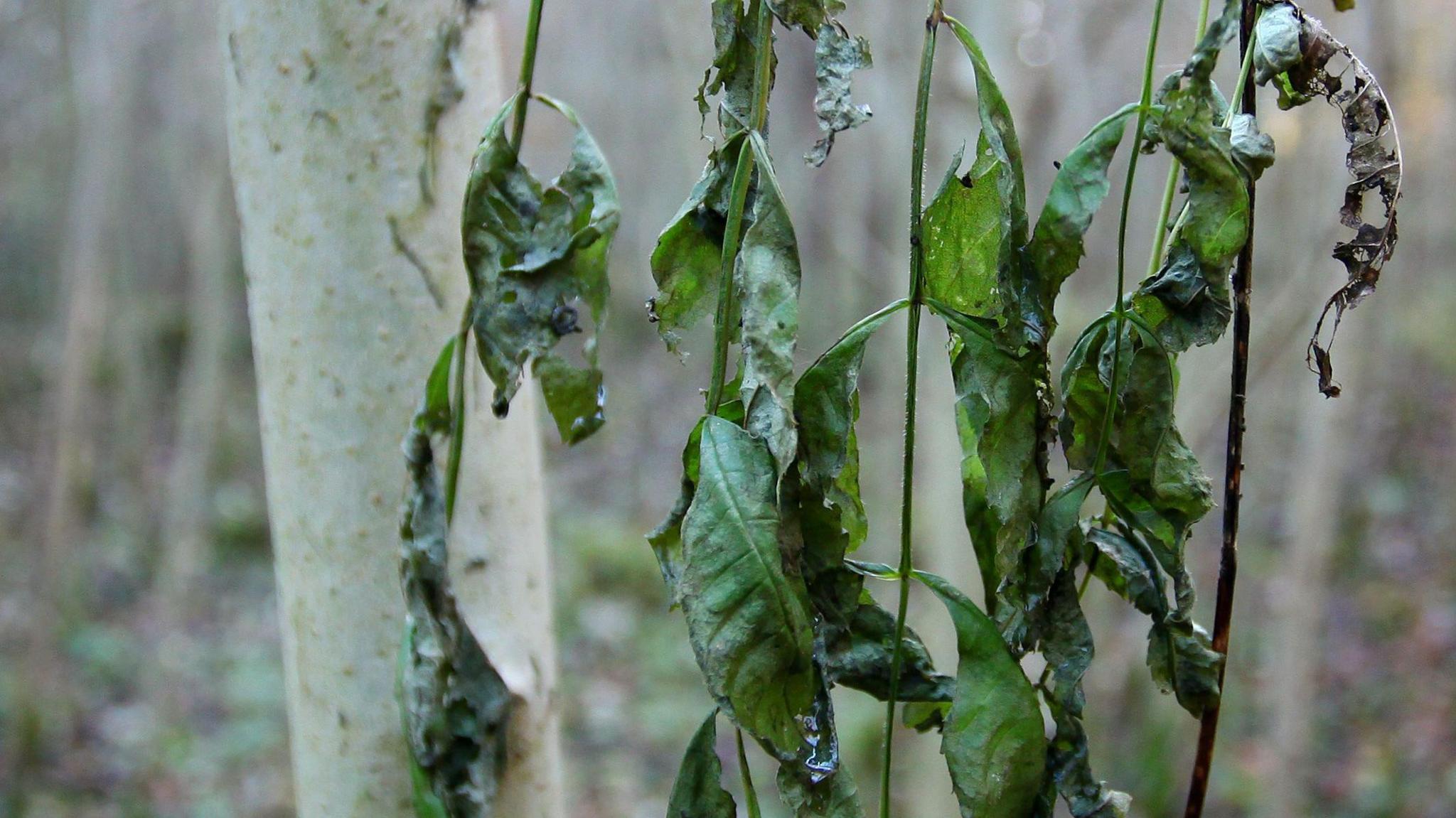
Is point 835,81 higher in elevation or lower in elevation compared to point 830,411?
higher

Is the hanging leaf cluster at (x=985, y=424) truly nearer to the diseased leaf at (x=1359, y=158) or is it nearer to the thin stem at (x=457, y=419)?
the diseased leaf at (x=1359, y=158)

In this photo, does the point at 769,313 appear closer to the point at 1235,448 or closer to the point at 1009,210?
the point at 1009,210

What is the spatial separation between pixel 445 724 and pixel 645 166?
13337 mm

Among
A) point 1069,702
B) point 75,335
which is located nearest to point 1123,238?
point 1069,702

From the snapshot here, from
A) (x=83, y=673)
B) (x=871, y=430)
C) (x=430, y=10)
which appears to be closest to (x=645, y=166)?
(x=871, y=430)

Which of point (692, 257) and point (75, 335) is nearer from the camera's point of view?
point (692, 257)

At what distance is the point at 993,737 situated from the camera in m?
0.53

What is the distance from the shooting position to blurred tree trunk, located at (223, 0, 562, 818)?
72 cm

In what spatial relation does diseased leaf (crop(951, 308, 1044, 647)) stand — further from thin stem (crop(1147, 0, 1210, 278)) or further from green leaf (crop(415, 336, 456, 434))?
green leaf (crop(415, 336, 456, 434))

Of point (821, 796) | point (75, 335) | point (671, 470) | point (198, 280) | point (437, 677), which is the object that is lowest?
point (821, 796)

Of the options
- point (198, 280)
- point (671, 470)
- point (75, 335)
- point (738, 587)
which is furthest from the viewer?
point (671, 470)

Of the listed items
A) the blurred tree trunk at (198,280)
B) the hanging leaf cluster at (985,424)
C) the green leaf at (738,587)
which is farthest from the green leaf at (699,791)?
the blurred tree trunk at (198,280)

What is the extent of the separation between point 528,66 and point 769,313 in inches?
7.7

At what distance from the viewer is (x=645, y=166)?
13.6 metres
